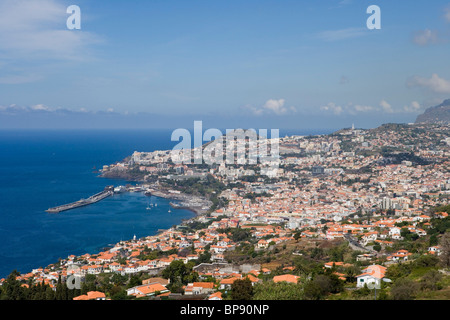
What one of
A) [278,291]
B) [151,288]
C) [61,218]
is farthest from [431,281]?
[61,218]

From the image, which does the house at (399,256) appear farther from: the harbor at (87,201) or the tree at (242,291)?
the harbor at (87,201)

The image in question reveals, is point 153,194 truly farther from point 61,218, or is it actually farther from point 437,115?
point 437,115

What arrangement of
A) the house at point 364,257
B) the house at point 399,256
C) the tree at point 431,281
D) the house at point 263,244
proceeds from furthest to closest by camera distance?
1. the house at point 263,244
2. the house at point 364,257
3. the house at point 399,256
4. the tree at point 431,281

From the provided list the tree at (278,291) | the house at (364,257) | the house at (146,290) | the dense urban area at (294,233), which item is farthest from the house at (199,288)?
the house at (364,257)
